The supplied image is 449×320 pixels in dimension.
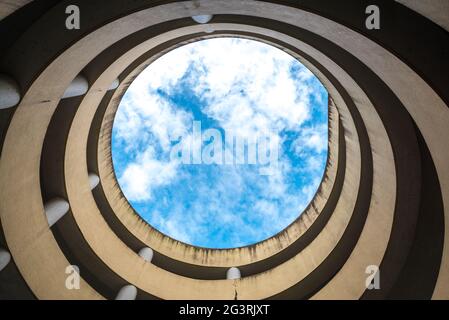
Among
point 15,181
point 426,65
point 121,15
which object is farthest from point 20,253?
point 426,65

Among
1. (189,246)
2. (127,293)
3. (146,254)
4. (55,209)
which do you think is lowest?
(127,293)

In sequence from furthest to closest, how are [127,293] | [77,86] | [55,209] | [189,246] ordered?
[189,246] → [127,293] → [55,209] → [77,86]

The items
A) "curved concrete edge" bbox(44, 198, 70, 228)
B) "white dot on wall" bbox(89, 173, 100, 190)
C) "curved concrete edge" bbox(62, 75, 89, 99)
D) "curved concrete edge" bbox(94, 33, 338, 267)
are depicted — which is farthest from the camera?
"curved concrete edge" bbox(94, 33, 338, 267)

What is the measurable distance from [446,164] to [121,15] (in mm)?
7961

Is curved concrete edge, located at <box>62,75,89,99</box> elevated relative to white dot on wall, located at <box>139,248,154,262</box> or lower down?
elevated

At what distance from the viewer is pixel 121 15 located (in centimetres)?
744

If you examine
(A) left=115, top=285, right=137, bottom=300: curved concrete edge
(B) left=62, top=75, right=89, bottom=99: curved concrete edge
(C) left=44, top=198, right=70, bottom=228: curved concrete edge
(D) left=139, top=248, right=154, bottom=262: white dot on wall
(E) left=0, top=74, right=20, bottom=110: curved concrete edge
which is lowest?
(A) left=115, top=285, right=137, bottom=300: curved concrete edge

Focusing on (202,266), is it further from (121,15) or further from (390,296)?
(121,15)

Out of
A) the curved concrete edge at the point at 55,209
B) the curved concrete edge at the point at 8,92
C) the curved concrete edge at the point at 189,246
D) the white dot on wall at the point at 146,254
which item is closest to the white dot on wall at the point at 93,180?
the curved concrete edge at the point at 189,246

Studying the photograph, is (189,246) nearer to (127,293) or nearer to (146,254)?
(146,254)

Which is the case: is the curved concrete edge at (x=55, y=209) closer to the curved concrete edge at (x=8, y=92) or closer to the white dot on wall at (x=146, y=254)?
→ the curved concrete edge at (x=8, y=92)

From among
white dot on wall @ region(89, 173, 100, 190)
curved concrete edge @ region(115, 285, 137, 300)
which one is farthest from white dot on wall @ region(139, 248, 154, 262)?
white dot on wall @ region(89, 173, 100, 190)

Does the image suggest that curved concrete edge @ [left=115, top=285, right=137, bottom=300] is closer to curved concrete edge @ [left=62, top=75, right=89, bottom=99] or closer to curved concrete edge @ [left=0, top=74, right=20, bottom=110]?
curved concrete edge @ [left=62, top=75, right=89, bottom=99]

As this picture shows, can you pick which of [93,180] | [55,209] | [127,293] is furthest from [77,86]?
[127,293]
